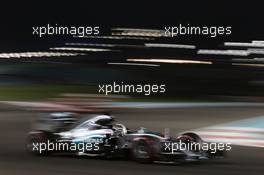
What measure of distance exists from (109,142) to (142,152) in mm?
644

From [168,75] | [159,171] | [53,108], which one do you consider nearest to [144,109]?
[53,108]

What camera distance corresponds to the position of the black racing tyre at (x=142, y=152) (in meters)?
10.5

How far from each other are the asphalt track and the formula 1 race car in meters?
0.14

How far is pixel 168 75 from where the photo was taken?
36.3 ft

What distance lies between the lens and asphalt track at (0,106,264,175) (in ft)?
32.6

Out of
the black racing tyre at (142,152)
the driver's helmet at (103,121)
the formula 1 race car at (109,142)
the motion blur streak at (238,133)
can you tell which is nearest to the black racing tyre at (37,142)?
the formula 1 race car at (109,142)

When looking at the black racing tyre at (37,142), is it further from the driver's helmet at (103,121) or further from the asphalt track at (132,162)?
the driver's helmet at (103,121)

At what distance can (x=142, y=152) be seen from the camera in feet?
34.9

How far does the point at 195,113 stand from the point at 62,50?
6291 mm

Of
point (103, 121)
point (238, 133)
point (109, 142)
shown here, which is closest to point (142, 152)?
point (109, 142)

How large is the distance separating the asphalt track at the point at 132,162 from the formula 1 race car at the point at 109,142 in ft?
0.47

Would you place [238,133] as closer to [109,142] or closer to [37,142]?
[109,142]

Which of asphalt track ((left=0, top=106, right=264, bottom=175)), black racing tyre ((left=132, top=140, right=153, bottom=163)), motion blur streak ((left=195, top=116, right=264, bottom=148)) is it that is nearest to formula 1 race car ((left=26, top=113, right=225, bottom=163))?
black racing tyre ((left=132, top=140, right=153, bottom=163))

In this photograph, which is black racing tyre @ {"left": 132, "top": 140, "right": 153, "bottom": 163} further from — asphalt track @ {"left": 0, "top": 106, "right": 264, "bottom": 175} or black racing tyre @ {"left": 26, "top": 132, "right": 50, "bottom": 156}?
black racing tyre @ {"left": 26, "top": 132, "right": 50, "bottom": 156}
